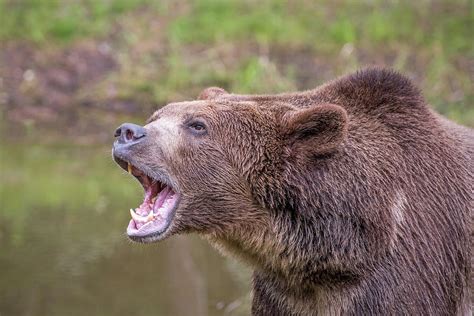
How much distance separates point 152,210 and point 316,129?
40.9 inches

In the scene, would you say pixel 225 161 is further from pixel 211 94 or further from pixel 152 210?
pixel 211 94

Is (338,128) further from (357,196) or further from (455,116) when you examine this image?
(455,116)

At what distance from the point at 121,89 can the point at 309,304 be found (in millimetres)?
12128

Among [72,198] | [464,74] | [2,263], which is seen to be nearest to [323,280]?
[2,263]

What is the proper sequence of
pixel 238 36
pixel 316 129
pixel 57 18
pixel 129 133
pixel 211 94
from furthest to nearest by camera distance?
1. pixel 57 18
2. pixel 238 36
3. pixel 211 94
4. pixel 316 129
5. pixel 129 133

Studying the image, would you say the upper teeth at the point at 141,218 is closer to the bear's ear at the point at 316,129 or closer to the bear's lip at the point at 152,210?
the bear's lip at the point at 152,210

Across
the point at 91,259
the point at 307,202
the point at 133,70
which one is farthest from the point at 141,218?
the point at 133,70

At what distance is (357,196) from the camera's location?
5.89 m

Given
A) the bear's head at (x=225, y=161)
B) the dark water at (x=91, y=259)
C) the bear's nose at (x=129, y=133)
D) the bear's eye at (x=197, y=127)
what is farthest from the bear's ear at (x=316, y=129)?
the dark water at (x=91, y=259)

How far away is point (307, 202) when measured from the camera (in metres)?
Answer: 5.83

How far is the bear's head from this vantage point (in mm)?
5777

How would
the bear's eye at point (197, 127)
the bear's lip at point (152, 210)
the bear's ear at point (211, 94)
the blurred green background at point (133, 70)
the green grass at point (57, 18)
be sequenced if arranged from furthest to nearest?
the green grass at point (57, 18) < the blurred green background at point (133, 70) < the bear's ear at point (211, 94) < the bear's eye at point (197, 127) < the bear's lip at point (152, 210)

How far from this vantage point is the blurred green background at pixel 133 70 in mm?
11508

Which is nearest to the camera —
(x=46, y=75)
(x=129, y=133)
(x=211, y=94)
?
(x=129, y=133)
